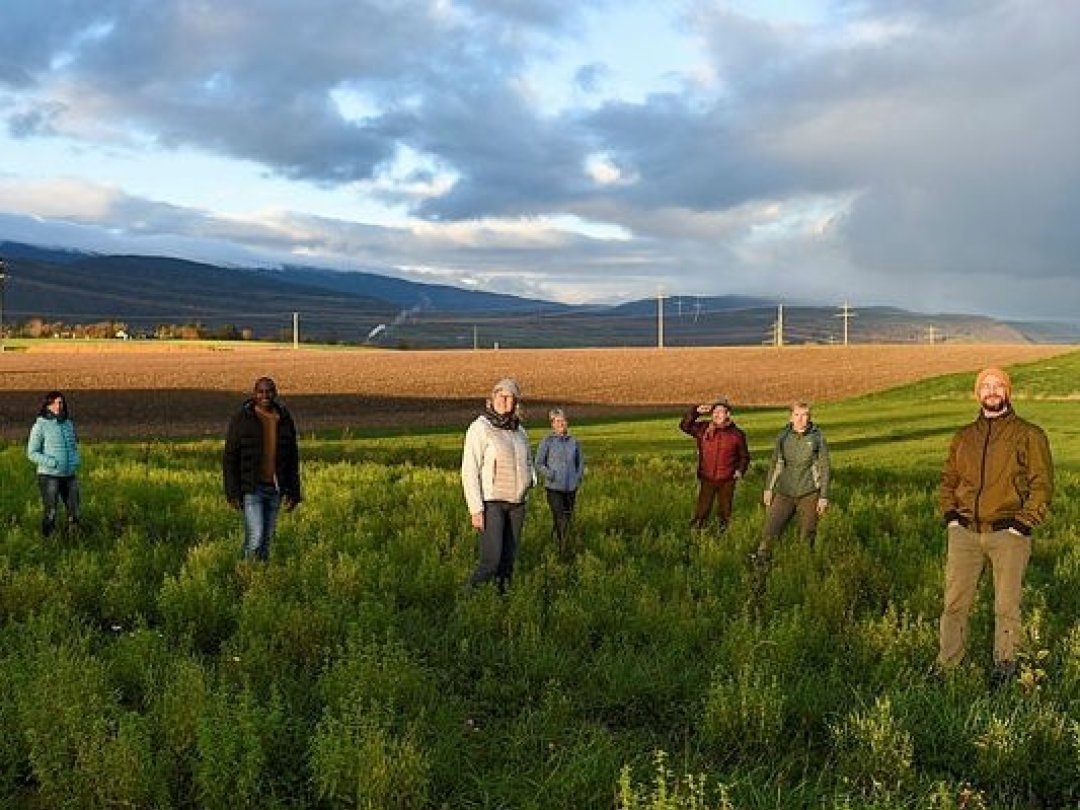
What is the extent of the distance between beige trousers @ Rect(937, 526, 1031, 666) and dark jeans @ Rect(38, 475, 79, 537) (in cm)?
1028

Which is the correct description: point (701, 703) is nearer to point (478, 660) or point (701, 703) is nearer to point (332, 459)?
point (478, 660)

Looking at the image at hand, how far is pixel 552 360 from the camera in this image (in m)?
87.2

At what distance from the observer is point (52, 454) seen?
1296 centimetres

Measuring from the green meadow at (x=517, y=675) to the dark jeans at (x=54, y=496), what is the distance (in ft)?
1.42

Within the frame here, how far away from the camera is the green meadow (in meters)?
5.27

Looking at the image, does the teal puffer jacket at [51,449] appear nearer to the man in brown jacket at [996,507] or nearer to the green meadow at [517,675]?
the green meadow at [517,675]

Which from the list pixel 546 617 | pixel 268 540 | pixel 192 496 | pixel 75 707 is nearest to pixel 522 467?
pixel 546 617

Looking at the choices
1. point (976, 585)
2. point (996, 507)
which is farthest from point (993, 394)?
point (976, 585)

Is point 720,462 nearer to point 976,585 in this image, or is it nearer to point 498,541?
point 498,541

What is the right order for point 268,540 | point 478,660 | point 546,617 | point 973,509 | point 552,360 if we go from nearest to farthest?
point 973,509 → point 478,660 → point 546,617 → point 268,540 → point 552,360

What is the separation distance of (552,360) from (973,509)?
80166 mm

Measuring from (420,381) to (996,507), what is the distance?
5859 cm

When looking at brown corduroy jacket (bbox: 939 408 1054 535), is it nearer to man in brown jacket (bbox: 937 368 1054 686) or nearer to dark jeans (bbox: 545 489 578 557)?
man in brown jacket (bbox: 937 368 1054 686)

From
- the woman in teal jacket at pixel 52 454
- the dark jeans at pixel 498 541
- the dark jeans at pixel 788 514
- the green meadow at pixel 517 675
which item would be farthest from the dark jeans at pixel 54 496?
the dark jeans at pixel 788 514
